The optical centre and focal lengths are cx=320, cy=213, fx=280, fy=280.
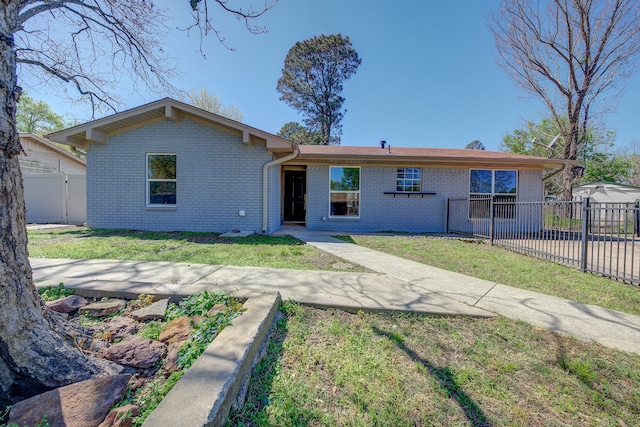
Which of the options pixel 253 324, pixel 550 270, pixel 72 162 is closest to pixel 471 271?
pixel 550 270

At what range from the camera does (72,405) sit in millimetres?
1322

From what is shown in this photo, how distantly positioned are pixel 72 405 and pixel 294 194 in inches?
414

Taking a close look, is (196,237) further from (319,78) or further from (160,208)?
(319,78)

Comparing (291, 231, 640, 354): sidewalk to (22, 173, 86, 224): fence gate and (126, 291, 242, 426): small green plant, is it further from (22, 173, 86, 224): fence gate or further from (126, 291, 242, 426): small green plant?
(22, 173, 86, 224): fence gate

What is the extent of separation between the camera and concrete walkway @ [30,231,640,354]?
2748mm

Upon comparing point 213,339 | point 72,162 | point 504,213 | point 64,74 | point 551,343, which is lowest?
point 551,343

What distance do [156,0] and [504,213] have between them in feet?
33.7

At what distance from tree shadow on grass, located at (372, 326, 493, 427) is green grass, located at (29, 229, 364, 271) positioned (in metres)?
2.27

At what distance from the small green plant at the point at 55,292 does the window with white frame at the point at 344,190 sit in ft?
25.7

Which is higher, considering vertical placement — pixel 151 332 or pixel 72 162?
pixel 72 162

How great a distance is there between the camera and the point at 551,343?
2295mm

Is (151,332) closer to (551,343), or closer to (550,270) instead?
(551,343)

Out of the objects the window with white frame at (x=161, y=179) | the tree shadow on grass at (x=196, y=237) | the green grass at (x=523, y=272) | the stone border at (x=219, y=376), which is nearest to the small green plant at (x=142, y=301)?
the stone border at (x=219, y=376)

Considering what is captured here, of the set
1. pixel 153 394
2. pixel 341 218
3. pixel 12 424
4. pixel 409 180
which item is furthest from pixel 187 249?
pixel 409 180
